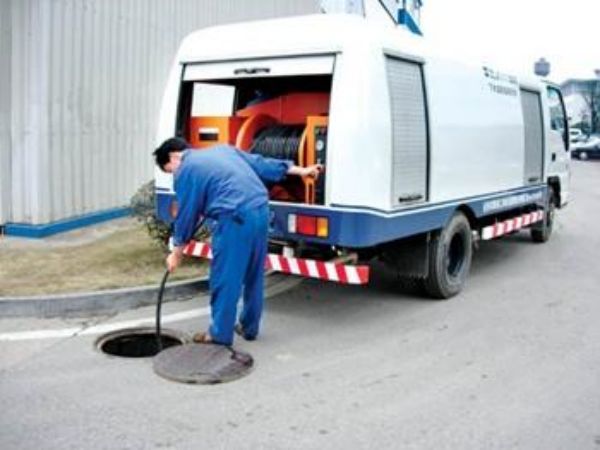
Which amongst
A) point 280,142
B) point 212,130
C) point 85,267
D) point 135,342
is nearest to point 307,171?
point 280,142

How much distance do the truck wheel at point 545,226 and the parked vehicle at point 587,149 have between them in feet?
127

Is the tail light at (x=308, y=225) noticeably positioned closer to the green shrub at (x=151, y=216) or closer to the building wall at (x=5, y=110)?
the green shrub at (x=151, y=216)

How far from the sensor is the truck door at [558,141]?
10802 millimetres

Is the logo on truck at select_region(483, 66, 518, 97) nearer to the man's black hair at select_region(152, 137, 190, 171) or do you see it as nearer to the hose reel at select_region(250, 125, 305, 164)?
the hose reel at select_region(250, 125, 305, 164)

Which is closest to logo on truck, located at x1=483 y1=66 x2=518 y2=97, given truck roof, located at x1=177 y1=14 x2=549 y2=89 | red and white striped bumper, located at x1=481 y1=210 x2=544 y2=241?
truck roof, located at x1=177 y1=14 x2=549 y2=89

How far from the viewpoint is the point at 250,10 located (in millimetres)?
15102

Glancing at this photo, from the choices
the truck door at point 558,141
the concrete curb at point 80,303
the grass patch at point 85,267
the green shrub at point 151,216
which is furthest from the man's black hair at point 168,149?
the truck door at point 558,141

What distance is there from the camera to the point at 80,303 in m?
6.51

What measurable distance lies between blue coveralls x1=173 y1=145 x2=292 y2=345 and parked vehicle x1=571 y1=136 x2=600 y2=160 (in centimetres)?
4588

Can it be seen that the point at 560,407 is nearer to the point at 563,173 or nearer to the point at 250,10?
the point at 563,173

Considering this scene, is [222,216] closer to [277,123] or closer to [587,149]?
[277,123]

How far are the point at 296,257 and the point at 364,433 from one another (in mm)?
2438

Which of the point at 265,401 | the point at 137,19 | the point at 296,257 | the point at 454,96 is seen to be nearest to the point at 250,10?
the point at 137,19

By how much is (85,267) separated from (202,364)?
2.95 meters
